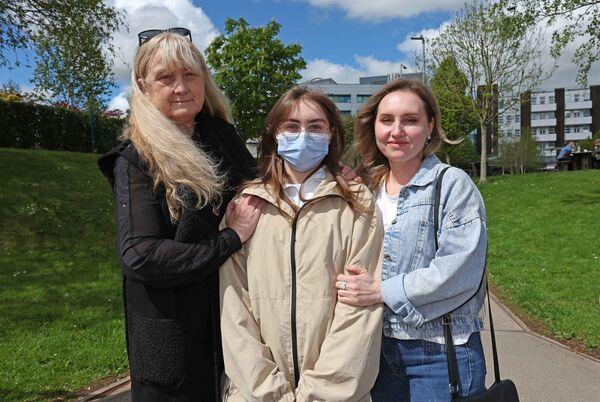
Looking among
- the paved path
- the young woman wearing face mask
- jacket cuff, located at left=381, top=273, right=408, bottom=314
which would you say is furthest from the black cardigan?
the paved path

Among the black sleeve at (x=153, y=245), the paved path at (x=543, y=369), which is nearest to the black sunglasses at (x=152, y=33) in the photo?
the black sleeve at (x=153, y=245)

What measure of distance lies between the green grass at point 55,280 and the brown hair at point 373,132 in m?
3.61

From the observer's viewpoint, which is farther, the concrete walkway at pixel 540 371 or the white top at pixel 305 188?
the concrete walkway at pixel 540 371

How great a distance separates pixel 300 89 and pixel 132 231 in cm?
96

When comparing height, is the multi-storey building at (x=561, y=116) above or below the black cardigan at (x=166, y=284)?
above

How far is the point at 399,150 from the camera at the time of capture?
2.28m

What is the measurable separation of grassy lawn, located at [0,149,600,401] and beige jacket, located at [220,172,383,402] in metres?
3.24

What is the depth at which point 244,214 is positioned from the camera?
7.09 feet

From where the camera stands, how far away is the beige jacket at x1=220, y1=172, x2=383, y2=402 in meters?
1.95

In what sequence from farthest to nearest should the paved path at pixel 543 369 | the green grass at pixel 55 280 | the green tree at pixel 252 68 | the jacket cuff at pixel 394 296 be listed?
the green tree at pixel 252 68 → the green grass at pixel 55 280 → the paved path at pixel 543 369 → the jacket cuff at pixel 394 296

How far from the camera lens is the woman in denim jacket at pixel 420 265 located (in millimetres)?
2039

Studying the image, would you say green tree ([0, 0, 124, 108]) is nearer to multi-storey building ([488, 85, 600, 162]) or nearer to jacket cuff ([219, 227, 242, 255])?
jacket cuff ([219, 227, 242, 255])

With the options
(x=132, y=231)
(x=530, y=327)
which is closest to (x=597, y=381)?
(x=530, y=327)

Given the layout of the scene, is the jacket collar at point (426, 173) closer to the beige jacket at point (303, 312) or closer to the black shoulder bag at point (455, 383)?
the black shoulder bag at point (455, 383)
